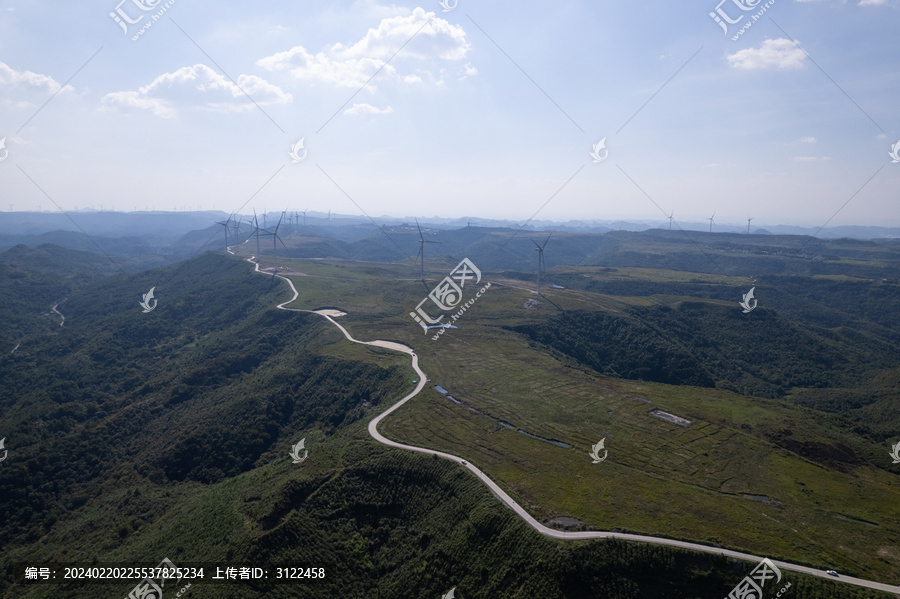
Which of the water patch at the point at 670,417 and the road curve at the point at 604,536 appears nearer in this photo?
the road curve at the point at 604,536

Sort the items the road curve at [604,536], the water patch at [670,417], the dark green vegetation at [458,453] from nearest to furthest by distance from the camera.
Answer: the road curve at [604,536] → the dark green vegetation at [458,453] → the water patch at [670,417]

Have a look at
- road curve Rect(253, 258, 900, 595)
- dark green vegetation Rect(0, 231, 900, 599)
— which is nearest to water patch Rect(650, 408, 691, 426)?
dark green vegetation Rect(0, 231, 900, 599)

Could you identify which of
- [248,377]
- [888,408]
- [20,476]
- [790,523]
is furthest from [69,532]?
[888,408]

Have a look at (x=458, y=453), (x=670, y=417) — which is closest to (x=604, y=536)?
(x=458, y=453)

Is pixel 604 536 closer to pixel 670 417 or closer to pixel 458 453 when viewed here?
pixel 458 453

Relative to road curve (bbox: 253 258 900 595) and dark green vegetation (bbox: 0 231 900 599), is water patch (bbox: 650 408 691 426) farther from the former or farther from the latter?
road curve (bbox: 253 258 900 595)

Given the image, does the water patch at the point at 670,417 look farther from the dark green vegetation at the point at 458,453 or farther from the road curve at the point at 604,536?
the road curve at the point at 604,536

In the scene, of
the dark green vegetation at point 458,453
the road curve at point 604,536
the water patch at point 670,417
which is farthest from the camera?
the water patch at point 670,417

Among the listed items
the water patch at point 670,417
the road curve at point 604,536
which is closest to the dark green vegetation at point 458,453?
the road curve at point 604,536
